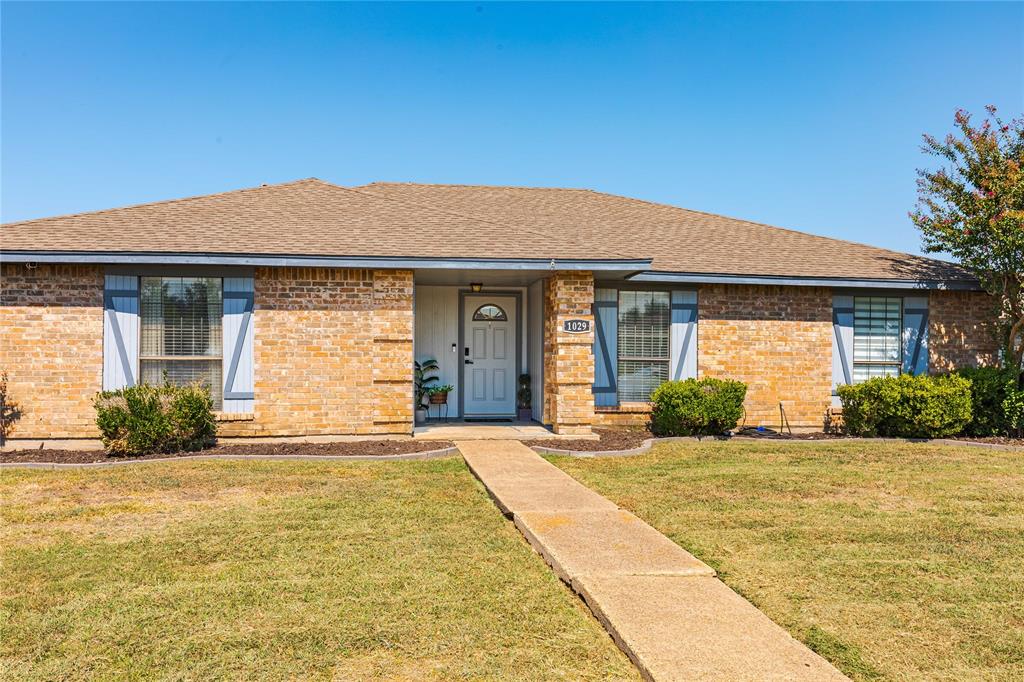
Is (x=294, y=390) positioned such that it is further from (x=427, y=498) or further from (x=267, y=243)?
(x=427, y=498)

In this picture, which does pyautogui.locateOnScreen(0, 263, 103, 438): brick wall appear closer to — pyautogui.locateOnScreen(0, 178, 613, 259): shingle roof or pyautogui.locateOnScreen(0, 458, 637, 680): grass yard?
pyautogui.locateOnScreen(0, 178, 613, 259): shingle roof

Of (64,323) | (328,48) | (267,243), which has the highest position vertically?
(328,48)

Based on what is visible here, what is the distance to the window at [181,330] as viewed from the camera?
1145 centimetres

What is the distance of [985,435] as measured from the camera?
1332 cm

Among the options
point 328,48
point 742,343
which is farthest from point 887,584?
point 328,48

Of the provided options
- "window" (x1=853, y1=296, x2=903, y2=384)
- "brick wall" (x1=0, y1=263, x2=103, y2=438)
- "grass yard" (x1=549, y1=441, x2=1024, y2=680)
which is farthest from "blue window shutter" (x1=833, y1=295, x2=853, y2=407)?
"brick wall" (x1=0, y1=263, x2=103, y2=438)

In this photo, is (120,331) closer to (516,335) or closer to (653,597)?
(516,335)

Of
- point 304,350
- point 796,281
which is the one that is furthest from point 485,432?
point 796,281

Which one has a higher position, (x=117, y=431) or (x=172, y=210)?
(x=172, y=210)

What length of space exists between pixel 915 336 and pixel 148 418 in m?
13.1

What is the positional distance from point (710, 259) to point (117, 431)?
10027mm

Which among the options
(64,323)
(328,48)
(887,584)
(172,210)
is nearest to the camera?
(887,584)

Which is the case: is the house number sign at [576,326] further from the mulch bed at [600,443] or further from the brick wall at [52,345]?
the brick wall at [52,345]

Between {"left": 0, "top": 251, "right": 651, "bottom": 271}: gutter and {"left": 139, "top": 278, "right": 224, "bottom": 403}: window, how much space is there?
23.4 inches
